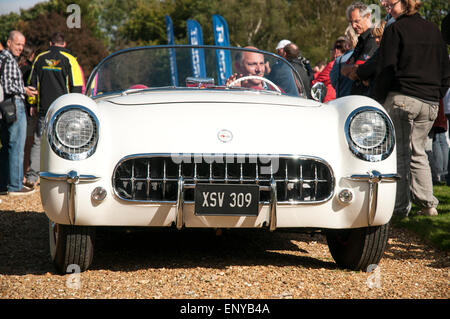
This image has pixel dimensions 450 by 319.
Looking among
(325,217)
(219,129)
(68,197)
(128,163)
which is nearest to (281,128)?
(219,129)

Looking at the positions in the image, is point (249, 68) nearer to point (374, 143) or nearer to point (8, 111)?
point (374, 143)

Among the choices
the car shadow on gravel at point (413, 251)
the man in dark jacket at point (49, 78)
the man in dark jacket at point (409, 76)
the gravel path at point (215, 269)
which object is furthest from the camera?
the man in dark jacket at point (49, 78)

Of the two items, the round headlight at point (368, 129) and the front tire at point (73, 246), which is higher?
the round headlight at point (368, 129)

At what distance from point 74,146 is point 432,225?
315 cm

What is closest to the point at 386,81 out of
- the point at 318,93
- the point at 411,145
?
the point at 411,145

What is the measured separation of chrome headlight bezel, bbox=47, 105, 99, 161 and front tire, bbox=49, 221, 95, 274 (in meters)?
0.43

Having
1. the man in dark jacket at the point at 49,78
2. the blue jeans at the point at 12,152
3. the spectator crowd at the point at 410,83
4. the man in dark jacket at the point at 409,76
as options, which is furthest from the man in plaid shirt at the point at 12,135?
the man in dark jacket at the point at 409,76

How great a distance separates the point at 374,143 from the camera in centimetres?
335

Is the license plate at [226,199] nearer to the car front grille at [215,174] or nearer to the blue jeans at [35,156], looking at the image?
the car front grille at [215,174]

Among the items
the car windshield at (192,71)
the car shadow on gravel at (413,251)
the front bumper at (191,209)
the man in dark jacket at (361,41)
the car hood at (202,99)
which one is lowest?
the car shadow on gravel at (413,251)

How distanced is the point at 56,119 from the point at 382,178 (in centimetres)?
180

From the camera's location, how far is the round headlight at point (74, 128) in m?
3.19

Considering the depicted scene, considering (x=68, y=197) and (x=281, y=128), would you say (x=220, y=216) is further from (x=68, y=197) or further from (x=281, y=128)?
(x=68, y=197)

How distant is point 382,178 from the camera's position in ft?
10.8
